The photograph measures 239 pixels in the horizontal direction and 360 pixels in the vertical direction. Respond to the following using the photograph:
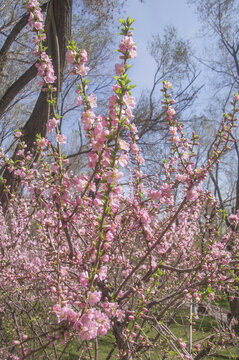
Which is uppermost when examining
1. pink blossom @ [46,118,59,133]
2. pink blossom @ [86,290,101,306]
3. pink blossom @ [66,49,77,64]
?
pink blossom @ [66,49,77,64]

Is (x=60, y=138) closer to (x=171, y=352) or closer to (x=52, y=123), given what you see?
(x=52, y=123)

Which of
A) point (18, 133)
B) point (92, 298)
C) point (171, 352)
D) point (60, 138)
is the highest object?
point (18, 133)

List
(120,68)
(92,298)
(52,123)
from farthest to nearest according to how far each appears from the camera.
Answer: (52,123), (120,68), (92,298)

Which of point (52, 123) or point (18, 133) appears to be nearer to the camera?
point (52, 123)

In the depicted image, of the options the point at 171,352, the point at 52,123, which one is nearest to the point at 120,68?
the point at 52,123

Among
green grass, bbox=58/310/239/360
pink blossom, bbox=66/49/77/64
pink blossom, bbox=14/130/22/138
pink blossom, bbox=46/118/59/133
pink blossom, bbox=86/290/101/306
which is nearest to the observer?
pink blossom, bbox=86/290/101/306

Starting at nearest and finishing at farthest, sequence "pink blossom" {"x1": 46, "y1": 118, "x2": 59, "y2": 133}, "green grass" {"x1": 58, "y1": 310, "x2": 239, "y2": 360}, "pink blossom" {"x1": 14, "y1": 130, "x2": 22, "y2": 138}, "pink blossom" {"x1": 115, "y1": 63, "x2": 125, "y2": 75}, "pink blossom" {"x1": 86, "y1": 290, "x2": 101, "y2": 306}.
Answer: "pink blossom" {"x1": 86, "y1": 290, "x2": 101, "y2": 306}, "pink blossom" {"x1": 115, "y1": 63, "x2": 125, "y2": 75}, "pink blossom" {"x1": 46, "y1": 118, "x2": 59, "y2": 133}, "green grass" {"x1": 58, "y1": 310, "x2": 239, "y2": 360}, "pink blossom" {"x1": 14, "y1": 130, "x2": 22, "y2": 138}

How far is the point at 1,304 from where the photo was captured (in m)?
3.76

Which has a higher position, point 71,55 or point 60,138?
point 71,55

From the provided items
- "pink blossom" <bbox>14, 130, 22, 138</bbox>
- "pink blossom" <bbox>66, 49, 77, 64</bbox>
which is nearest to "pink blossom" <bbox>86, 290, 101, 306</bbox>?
"pink blossom" <bbox>66, 49, 77, 64</bbox>

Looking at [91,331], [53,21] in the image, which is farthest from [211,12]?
[91,331]

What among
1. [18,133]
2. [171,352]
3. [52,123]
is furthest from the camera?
[18,133]

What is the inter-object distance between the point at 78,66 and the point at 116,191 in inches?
31.6

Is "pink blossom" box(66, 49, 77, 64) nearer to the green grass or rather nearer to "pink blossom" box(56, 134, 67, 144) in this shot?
"pink blossom" box(56, 134, 67, 144)
